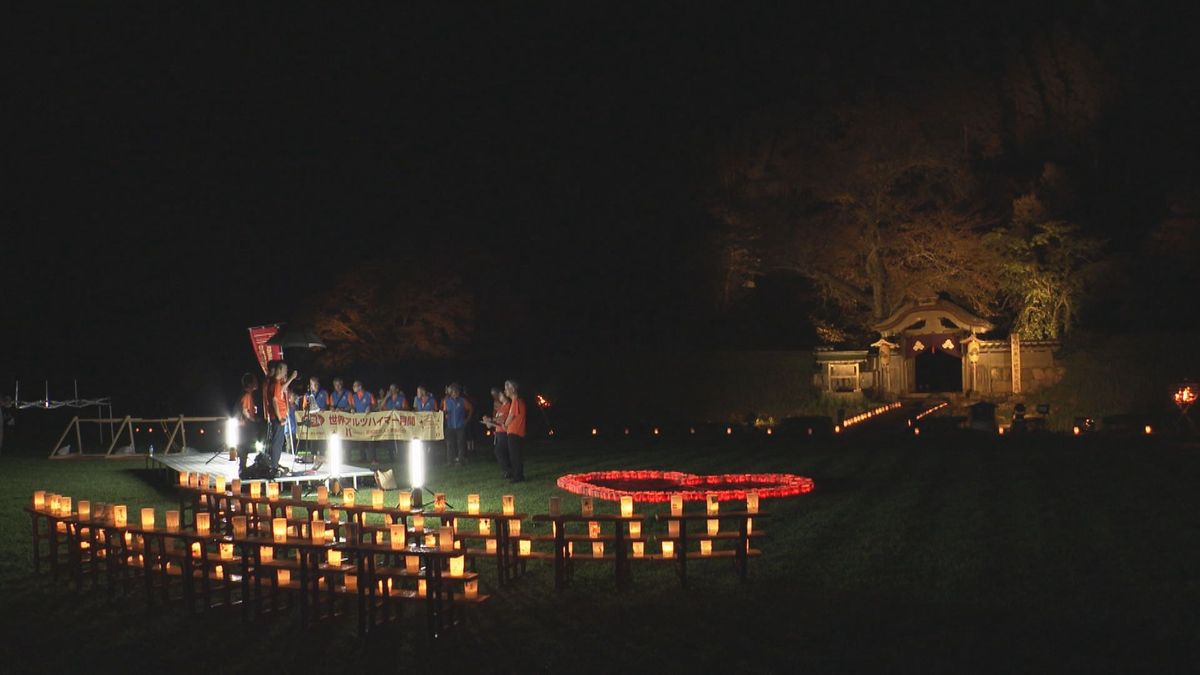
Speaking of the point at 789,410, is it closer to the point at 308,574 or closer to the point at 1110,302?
the point at 1110,302

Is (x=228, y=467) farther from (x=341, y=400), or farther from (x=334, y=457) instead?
(x=341, y=400)

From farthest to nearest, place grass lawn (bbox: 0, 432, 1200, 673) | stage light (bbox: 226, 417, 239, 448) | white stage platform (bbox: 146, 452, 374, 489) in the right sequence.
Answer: stage light (bbox: 226, 417, 239, 448)
white stage platform (bbox: 146, 452, 374, 489)
grass lawn (bbox: 0, 432, 1200, 673)

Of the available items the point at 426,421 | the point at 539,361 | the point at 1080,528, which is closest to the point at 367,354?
the point at 539,361

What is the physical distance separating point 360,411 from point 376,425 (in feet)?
3.78

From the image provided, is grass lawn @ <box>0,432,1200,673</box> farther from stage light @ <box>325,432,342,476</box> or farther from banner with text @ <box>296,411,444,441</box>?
banner with text @ <box>296,411,444,441</box>

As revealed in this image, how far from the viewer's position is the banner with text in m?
19.3

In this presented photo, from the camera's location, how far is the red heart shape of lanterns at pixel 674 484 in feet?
46.9

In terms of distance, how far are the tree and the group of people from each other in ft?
34.4

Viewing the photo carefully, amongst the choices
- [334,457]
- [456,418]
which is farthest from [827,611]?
[456,418]

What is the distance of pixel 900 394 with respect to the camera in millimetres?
32938

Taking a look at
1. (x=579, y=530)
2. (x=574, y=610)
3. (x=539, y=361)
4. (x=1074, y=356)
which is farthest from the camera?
(x=539, y=361)

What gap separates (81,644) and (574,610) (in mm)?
3503

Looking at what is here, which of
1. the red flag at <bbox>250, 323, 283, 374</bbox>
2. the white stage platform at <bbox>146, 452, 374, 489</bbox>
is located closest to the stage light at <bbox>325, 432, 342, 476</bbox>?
the white stage platform at <bbox>146, 452, 374, 489</bbox>

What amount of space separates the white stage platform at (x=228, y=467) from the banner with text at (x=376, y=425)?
0.90 meters
